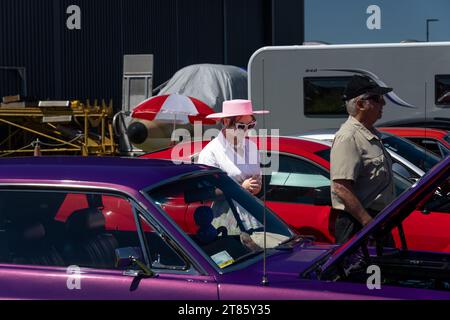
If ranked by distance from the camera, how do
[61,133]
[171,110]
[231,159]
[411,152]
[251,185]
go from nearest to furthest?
1. [251,185]
2. [231,159]
3. [411,152]
4. [171,110]
5. [61,133]

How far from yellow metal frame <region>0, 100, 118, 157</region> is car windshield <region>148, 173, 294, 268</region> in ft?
37.3

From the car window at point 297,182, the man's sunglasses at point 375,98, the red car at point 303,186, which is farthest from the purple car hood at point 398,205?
the car window at point 297,182

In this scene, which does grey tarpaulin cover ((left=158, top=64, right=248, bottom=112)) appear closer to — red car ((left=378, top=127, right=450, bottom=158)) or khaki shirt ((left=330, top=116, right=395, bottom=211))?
red car ((left=378, top=127, right=450, bottom=158))

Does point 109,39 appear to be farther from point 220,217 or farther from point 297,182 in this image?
point 220,217

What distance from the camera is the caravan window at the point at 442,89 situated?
37.8 feet

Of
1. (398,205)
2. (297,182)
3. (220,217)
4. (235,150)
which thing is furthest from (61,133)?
(398,205)

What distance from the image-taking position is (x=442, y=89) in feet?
38.0

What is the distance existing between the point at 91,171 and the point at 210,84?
41.3ft

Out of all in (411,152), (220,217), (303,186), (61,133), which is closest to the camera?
(220,217)

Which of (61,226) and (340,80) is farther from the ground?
(340,80)

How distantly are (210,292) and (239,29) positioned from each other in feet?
80.8

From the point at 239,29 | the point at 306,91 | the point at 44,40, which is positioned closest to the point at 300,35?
the point at 239,29

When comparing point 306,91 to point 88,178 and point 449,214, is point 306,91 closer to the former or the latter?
point 449,214

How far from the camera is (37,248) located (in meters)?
3.64
